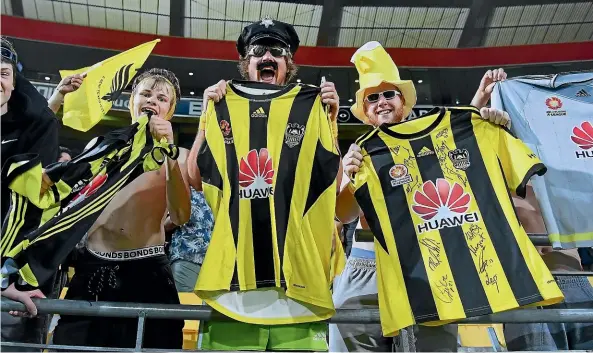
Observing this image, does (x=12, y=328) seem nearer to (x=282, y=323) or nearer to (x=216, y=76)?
(x=282, y=323)

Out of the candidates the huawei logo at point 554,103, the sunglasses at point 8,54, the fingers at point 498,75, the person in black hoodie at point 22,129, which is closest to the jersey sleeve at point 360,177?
the fingers at point 498,75

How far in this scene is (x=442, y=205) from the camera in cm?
211

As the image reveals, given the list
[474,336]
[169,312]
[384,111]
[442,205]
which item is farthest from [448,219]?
[474,336]

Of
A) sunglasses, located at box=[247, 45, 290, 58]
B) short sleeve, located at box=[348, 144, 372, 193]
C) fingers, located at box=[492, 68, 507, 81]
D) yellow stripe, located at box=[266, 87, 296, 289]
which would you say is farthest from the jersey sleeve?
fingers, located at box=[492, 68, 507, 81]

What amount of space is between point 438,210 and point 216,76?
332 inches

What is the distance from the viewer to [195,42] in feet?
30.5

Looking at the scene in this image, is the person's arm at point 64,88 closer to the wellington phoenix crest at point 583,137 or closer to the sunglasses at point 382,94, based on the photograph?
the sunglasses at point 382,94

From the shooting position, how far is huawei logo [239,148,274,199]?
204 cm

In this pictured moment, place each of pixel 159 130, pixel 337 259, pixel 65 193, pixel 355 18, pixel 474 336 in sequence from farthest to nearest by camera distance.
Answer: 1. pixel 355 18
2. pixel 474 336
3. pixel 159 130
4. pixel 337 259
5. pixel 65 193

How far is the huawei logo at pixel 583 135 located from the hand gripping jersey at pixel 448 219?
55 centimetres

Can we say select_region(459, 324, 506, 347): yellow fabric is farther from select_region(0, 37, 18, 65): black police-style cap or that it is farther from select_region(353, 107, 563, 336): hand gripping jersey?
select_region(0, 37, 18, 65): black police-style cap

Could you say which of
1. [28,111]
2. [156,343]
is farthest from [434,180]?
[28,111]

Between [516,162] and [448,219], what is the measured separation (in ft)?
1.15
